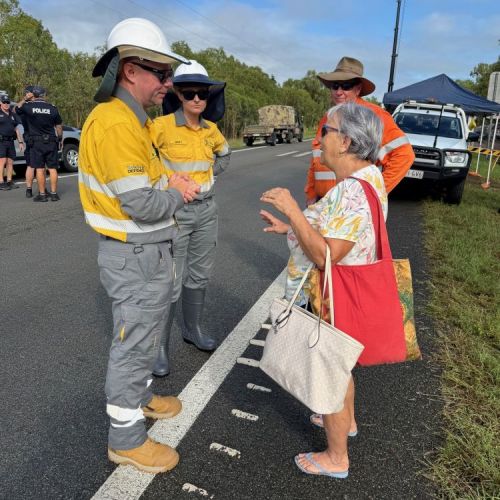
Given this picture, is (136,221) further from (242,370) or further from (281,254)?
(281,254)

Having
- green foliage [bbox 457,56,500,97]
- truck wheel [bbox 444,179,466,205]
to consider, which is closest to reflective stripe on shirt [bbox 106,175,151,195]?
truck wheel [bbox 444,179,466,205]

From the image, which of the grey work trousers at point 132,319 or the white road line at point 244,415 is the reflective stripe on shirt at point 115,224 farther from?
the white road line at point 244,415

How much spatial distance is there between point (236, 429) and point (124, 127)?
5.47ft

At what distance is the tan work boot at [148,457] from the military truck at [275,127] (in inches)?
1075

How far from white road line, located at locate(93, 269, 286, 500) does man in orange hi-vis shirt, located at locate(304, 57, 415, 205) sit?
114cm

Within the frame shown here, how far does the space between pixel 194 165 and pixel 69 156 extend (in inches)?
417

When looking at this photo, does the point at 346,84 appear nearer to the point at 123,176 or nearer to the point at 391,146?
the point at 391,146

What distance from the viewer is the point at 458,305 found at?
4.14m

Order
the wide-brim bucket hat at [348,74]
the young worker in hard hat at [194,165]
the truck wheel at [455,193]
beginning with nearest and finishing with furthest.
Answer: the young worker in hard hat at [194,165]
the wide-brim bucket hat at [348,74]
the truck wheel at [455,193]

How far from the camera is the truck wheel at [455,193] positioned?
9547 millimetres

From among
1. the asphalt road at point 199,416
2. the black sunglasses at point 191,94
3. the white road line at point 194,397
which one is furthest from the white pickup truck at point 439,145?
the black sunglasses at point 191,94

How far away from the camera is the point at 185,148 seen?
305 centimetres

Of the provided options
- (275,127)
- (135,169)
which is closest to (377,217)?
(135,169)

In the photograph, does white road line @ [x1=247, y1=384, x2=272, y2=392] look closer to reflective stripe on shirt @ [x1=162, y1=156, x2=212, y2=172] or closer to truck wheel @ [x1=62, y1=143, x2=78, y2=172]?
reflective stripe on shirt @ [x1=162, y1=156, x2=212, y2=172]
